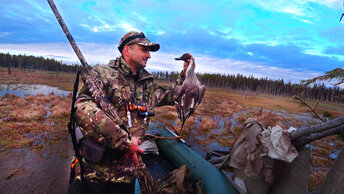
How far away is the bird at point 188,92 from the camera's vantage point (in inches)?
123

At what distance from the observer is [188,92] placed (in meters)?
3.17

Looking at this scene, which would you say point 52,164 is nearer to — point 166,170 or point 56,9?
point 166,170

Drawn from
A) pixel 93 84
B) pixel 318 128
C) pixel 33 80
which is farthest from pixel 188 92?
pixel 33 80

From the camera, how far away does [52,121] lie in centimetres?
1168

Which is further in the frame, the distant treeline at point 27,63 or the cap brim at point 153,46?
the distant treeline at point 27,63

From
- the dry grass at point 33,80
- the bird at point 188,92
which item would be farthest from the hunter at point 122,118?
the dry grass at point 33,80

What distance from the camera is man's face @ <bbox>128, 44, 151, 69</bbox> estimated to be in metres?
2.88

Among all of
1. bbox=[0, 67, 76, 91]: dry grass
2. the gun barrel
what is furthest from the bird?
bbox=[0, 67, 76, 91]: dry grass

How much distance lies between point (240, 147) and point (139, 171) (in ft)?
7.38

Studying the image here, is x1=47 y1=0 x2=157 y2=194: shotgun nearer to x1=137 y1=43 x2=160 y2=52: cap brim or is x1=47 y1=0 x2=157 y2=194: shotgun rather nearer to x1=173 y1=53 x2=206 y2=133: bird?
x1=137 y1=43 x2=160 y2=52: cap brim

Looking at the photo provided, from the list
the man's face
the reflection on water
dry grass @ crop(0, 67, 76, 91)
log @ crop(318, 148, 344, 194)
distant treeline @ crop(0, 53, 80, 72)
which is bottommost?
the reflection on water

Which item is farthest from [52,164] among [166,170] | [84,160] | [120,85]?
[120,85]

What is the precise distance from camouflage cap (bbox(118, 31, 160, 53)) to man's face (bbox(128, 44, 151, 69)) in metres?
0.07

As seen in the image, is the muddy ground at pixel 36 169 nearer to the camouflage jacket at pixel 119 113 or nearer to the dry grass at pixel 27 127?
the dry grass at pixel 27 127
